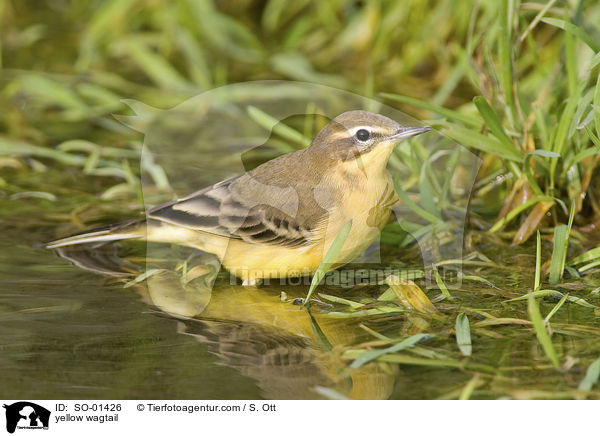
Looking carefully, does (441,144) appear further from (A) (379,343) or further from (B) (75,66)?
(B) (75,66)

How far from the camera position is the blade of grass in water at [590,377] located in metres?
3.80

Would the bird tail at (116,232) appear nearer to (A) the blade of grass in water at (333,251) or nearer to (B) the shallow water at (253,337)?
(B) the shallow water at (253,337)

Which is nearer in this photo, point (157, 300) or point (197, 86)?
point (157, 300)

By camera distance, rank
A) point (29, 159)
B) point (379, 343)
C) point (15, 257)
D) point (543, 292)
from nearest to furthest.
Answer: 1. point (379, 343)
2. point (543, 292)
3. point (15, 257)
4. point (29, 159)

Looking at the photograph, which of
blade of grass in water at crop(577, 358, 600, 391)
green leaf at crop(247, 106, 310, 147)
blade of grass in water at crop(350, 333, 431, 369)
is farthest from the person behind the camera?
green leaf at crop(247, 106, 310, 147)

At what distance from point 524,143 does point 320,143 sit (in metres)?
1.39

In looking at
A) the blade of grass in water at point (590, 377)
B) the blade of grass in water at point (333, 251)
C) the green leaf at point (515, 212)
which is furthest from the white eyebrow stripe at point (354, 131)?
the blade of grass in water at point (590, 377)

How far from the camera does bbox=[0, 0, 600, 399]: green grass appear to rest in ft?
14.5

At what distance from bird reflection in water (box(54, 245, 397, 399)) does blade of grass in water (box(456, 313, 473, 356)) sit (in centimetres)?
40

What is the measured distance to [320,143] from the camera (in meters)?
5.32

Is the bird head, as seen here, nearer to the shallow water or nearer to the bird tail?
the shallow water

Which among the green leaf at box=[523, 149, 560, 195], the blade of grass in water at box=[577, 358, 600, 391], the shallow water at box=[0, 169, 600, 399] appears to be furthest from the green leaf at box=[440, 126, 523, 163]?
the blade of grass in water at box=[577, 358, 600, 391]

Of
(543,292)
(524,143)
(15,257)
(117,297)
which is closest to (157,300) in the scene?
(117,297)

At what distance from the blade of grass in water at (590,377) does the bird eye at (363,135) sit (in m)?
1.89
